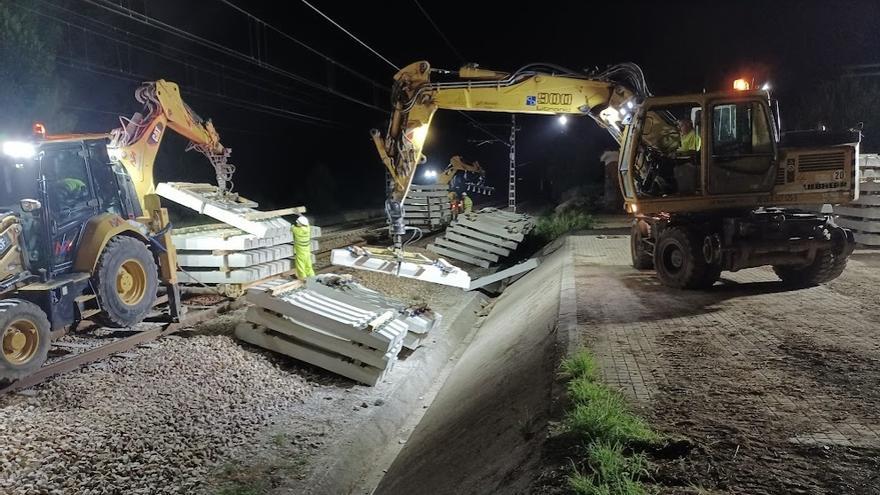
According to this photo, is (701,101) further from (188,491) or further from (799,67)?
(799,67)

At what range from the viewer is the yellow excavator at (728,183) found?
7.38 m

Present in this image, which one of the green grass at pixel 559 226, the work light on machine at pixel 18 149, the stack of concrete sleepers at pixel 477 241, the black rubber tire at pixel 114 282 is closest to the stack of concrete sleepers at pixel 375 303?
the black rubber tire at pixel 114 282

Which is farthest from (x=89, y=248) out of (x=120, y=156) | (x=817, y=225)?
(x=817, y=225)

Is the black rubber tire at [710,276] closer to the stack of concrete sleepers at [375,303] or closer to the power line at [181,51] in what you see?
the stack of concrete sleepers at [375,303]

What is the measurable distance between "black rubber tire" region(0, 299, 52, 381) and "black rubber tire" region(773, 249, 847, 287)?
9913 millimetres

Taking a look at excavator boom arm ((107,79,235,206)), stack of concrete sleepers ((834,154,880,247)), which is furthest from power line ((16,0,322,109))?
stack of concrete sleepers ((834,154,880,247))

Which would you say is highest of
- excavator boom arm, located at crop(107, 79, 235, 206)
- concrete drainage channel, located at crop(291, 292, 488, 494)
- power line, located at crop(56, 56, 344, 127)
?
power line, located at crop(56, 56, 344, 127)

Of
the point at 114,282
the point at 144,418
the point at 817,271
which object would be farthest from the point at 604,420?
the point at 114,282

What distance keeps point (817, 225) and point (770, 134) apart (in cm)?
148

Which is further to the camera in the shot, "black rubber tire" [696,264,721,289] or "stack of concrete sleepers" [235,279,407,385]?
"black rubber tire" [696,264,721,289]

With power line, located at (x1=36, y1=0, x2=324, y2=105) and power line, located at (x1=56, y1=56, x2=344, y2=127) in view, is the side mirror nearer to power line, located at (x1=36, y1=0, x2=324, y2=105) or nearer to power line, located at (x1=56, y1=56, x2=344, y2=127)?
power line, located at (x1=36, y1=0, x2=324, y2=105)

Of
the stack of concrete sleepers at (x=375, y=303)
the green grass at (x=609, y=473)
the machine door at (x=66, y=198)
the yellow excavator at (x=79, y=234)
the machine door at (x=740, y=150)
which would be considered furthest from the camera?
the stack of concrete sleepers at (x=375, y=303)

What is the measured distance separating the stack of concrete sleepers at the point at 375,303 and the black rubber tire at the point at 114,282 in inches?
98.0

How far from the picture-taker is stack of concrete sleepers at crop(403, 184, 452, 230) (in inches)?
883
